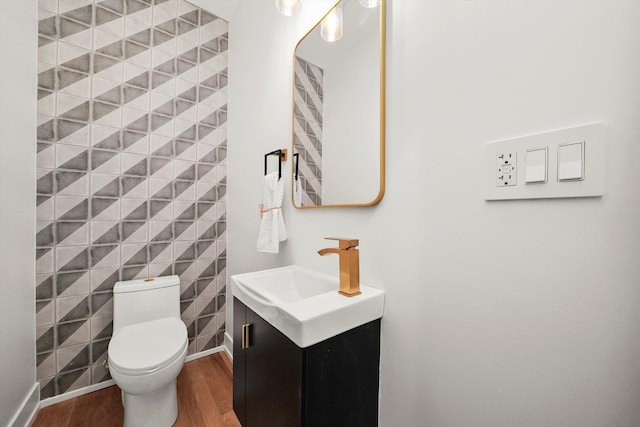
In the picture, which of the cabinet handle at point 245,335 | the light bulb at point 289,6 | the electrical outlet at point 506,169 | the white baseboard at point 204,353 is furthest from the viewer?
the white baseboard at point 204,353

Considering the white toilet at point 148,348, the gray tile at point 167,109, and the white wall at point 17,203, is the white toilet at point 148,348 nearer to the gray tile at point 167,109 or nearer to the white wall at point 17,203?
the white wall at point 17,203

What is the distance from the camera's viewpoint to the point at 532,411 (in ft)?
1.88

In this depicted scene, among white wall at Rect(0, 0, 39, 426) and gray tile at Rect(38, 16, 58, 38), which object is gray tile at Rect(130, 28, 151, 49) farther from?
white wall at Rect(0, 0, 39, 426)

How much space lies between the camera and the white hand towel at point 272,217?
136 cm

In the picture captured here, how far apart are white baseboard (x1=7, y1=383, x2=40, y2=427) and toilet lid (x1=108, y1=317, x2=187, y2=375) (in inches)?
19.3

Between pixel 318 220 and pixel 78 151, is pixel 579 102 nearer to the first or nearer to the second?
pixel 318 220

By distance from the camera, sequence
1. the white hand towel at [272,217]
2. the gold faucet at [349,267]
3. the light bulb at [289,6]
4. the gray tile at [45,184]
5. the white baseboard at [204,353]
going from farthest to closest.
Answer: the white baseboard at [204,353] → the gray tile at [45,184] → the white hand towel at [272,217] → the light bulb at [289,6] → the gold faucet at [349,267]

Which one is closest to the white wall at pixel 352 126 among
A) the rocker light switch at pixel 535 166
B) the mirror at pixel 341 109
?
the mirror at pixel 341 109

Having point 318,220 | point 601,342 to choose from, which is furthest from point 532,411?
point 318,220

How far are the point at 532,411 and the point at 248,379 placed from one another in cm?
91

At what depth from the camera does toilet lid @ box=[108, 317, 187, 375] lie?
1183 mm

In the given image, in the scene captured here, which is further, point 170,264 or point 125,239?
point 170,264

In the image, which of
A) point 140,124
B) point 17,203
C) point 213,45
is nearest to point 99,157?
point 140,124

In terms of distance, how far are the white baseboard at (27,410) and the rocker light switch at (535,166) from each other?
2261 millimetres
